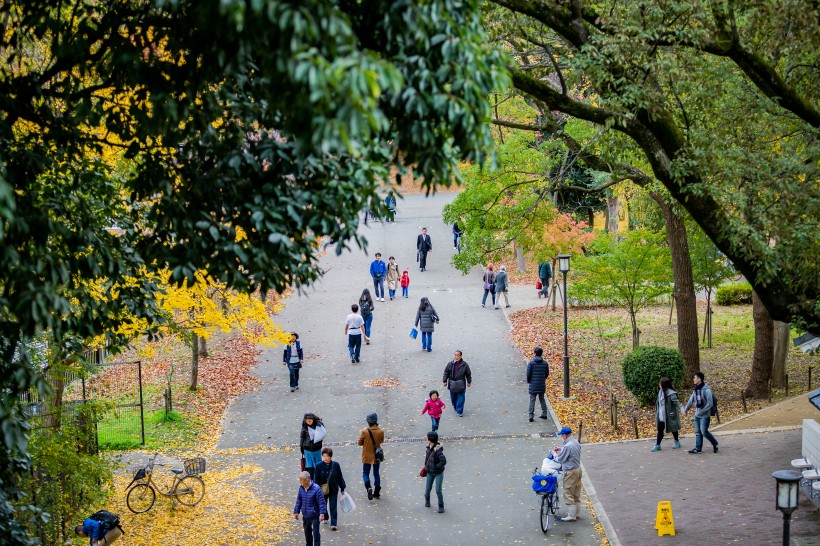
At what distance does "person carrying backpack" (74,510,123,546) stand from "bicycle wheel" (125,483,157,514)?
102 inches

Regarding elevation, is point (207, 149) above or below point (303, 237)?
above

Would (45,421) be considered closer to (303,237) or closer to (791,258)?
(303,237)

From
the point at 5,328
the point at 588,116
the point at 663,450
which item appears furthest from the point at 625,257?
the point at 5,328

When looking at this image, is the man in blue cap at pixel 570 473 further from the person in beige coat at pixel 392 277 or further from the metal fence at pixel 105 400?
the person in beige coat at pixel 392 277

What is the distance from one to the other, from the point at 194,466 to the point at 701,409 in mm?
9160

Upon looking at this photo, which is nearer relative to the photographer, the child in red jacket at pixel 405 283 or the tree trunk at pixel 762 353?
the tree trunk at pixel 762 353

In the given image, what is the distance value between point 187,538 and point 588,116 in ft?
29.0

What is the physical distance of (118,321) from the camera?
406 inches

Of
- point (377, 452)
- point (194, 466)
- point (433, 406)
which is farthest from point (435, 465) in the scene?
point (194, 466)

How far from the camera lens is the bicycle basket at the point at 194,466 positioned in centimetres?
1577

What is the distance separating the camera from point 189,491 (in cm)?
1580

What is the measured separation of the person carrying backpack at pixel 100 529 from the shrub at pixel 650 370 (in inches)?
479

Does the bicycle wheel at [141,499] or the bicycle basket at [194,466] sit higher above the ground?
the bicycle basket at [194,466]

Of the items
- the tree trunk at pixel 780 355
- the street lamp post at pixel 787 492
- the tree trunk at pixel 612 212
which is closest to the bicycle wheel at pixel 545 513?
the street lamp post at pixel 787 492
